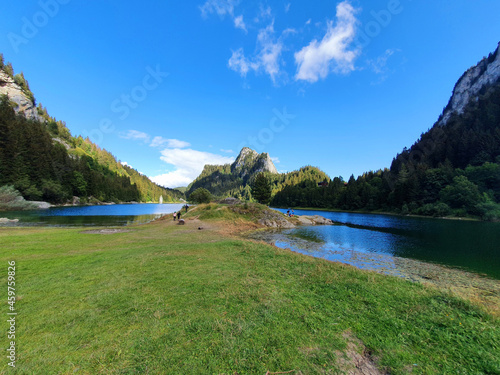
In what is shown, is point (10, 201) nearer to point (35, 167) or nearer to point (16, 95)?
point (35, 167)

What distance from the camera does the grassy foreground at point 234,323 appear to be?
158 inches

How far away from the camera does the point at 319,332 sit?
515 cm

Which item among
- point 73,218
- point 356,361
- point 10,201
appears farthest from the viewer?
point 10,201

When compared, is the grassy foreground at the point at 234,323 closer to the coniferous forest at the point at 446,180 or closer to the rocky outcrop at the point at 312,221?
the rocky outcrop at the point at 312,221

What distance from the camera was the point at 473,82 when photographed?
129875 millimetres

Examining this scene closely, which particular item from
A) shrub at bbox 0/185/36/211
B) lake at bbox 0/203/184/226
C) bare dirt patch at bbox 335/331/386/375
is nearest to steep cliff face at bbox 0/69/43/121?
shrub at bbox 0/185/36/211

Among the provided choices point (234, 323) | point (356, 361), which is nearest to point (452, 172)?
point (356, 361)

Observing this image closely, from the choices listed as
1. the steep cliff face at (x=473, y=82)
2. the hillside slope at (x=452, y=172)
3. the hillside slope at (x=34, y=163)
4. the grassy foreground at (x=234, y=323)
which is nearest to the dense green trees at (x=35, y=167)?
the hillside slope at (x=34, y=163)

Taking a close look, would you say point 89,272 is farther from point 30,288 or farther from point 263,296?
point 263,296

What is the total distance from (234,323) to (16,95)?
203 meters

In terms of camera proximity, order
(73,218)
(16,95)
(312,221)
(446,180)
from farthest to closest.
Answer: (16,95) → (446,180) → (312,221) → (73,218)

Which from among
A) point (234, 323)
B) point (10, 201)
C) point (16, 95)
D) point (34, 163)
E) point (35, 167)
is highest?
point (16, 95)

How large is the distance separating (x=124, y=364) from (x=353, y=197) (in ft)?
400

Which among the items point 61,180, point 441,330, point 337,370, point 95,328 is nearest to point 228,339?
point 337,370
